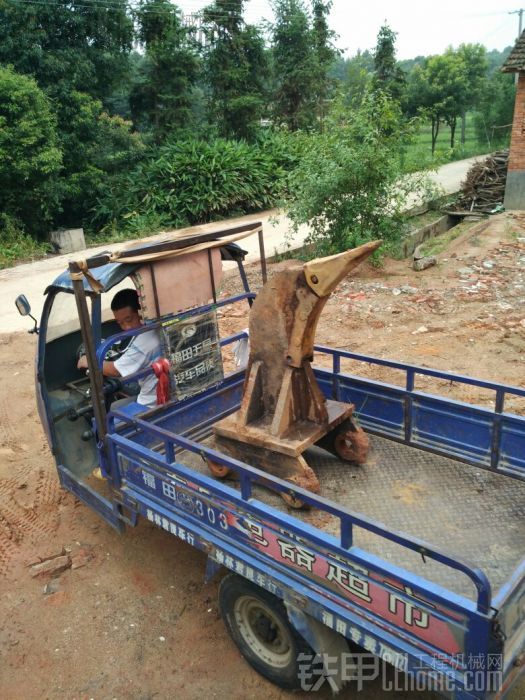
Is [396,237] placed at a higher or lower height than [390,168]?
lower

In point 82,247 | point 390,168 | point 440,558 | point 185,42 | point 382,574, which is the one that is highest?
point 185,42

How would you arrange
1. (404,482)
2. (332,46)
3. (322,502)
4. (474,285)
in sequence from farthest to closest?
(332,46) → (474,285) → (404,482) → (322,502)

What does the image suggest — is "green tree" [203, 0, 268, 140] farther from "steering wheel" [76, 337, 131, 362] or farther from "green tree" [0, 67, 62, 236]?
"steering wheel" [76, 337, 131, 362]

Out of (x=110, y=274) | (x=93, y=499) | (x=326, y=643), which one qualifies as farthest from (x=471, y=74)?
(x=326, y=643)

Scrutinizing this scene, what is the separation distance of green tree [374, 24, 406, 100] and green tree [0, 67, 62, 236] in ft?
64.4

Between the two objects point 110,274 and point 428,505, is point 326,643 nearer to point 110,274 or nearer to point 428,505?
point 428,505

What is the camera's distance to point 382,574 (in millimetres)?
2174

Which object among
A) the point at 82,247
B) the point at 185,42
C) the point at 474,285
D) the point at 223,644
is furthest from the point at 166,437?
the point at 185,42

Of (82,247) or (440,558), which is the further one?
(82,247)

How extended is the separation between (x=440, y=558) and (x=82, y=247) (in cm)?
1561

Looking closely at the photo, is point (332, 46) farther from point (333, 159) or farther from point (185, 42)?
A: point (333, 159)

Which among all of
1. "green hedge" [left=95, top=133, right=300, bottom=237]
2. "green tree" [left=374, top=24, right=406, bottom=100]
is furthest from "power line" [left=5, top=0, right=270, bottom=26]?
"green tree" [left=374, top=24, right=406, bottom=100]

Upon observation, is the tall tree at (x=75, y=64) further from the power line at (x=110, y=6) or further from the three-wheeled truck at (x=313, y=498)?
the three-wheeled truck at (x=313, y=498)

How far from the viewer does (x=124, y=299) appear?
378cm
